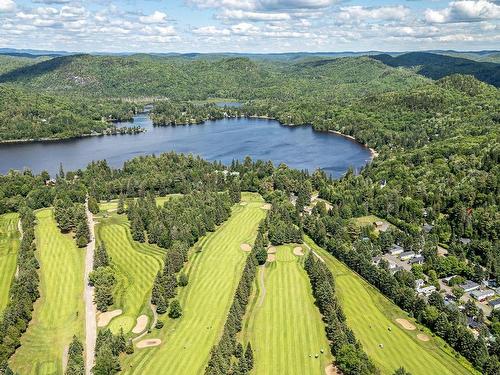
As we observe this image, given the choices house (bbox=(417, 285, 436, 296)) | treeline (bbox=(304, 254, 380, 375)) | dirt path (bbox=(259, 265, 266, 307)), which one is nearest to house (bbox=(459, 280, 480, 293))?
house (bbox=(417, 285, 436, 296))

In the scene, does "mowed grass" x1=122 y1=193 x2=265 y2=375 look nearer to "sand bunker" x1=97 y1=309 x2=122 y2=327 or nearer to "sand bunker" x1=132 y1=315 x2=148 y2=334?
"sand bunker" x1=132 y1=315 x2=148 y2=334

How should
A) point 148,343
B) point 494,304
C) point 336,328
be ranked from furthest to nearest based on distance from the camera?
point 494,304 < point 148,343 < point 336,328

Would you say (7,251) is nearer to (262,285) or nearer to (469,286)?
(262,285)

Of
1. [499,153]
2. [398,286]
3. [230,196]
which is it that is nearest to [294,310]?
[398,286]

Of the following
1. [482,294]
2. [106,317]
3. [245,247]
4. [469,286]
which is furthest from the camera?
[245,247]

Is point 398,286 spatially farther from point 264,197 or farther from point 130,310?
point 264,197

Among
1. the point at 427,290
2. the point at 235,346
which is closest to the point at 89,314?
the point at 235,346

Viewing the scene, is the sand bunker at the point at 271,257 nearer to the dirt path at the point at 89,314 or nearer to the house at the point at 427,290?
the house at the point at 427,290

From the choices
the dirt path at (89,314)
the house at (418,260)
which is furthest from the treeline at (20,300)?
the house at (418,260)
